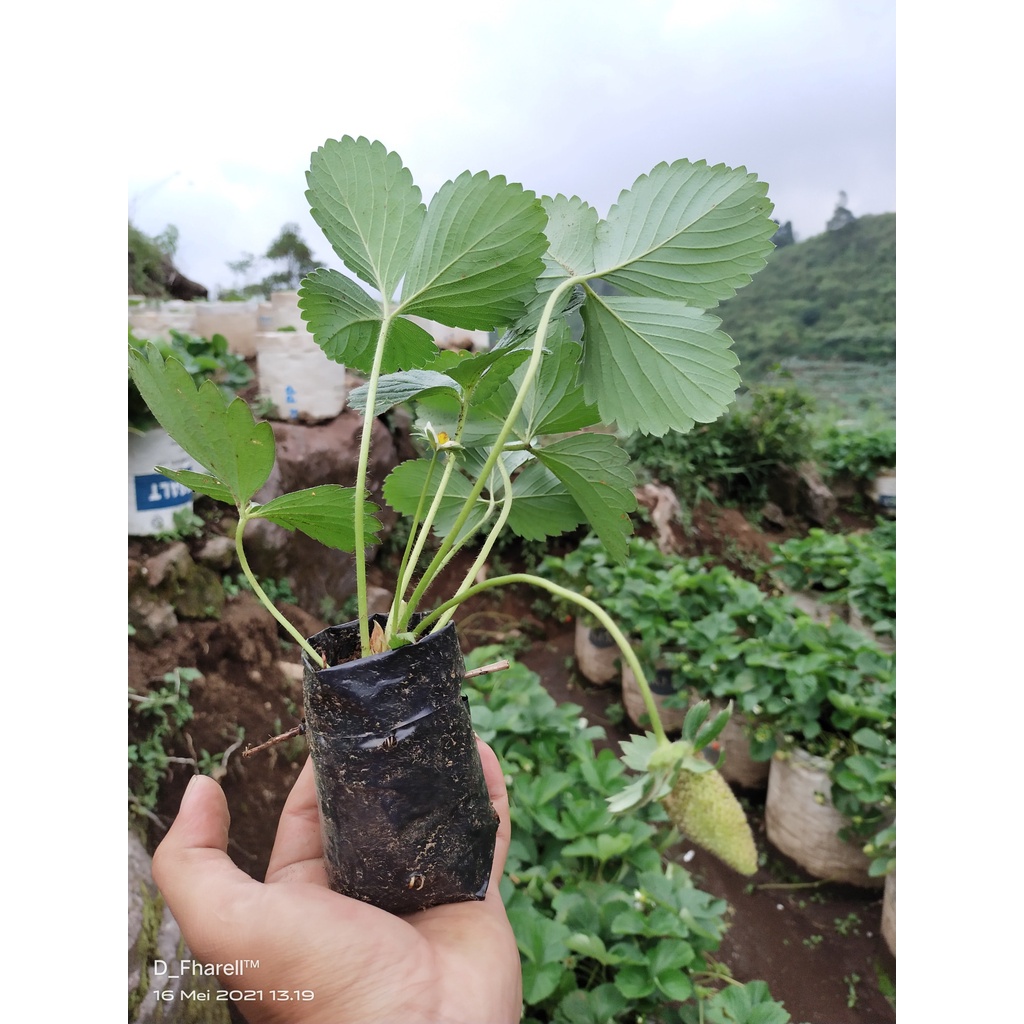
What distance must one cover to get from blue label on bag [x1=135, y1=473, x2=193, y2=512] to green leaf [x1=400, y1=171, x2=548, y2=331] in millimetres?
912

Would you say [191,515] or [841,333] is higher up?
[841,333]

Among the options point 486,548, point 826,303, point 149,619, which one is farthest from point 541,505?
point 826,303

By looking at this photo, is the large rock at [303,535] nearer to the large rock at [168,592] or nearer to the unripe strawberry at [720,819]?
the large rock at [168,592]

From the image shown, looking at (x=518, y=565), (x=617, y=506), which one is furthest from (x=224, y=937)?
(x=518, y=565)

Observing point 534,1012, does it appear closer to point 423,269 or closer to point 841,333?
point 423,269

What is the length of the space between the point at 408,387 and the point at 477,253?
7 centimetres

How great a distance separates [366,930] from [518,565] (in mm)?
1610

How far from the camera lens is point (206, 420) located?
0.25 m

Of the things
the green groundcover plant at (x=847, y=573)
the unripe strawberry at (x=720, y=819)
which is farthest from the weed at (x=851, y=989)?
the unripe strawberry at (x=720, y=819)

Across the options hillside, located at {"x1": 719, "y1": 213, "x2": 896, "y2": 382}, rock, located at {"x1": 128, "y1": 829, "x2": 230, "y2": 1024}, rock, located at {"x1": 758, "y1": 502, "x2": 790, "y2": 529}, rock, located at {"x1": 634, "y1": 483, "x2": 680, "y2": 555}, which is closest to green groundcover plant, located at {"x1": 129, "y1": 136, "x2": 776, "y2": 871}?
rock, located at {"x1": 128, "y1": 829, "x2": 230, "y2": 1024}

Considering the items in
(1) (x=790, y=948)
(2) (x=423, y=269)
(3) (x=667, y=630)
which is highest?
(2) (x=423, y=269)

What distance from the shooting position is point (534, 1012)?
0.64 m

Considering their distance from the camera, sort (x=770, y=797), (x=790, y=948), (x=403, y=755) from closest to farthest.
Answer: (x=403, y=755)
(x=790, y=948)
(x=770, y=797)

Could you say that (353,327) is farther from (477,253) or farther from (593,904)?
(593,904)
